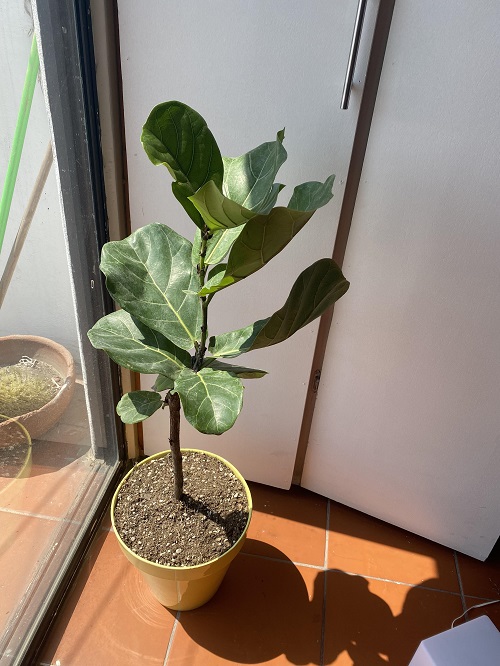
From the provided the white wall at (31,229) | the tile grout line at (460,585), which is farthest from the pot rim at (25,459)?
the tile grout line at (460,585)

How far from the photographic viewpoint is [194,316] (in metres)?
0.94

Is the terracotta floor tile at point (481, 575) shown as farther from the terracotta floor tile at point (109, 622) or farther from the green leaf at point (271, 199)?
the green leaf at point (271, 199)

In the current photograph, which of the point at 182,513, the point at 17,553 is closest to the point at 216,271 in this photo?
the point at 182,513

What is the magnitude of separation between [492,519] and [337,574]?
0.43m

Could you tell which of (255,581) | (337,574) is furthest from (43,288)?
(337,574)

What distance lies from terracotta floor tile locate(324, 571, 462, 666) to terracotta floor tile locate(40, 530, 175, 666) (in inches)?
16.1

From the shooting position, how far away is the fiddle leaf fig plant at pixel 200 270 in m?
0.75

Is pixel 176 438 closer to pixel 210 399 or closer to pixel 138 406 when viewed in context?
pixel 138 406

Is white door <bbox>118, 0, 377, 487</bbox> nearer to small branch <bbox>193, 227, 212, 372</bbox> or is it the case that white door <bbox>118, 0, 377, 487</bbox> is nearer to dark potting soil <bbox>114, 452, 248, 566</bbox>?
small branch <bbox>193, 227, 212, 372</bbox>

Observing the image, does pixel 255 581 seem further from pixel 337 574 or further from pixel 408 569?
pixel 408 569

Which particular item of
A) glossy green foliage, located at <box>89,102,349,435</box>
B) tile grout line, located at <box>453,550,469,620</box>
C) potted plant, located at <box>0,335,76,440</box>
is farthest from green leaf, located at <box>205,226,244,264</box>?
tile grout line, located at <box>453,550,469,620</box>

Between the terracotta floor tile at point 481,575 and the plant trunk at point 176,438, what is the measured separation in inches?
32.8

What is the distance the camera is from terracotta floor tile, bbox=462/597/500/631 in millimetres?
1359

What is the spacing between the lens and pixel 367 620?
4.36ft
